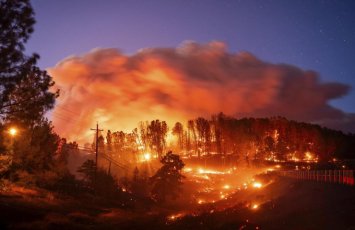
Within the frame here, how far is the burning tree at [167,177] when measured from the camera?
76.3 meters

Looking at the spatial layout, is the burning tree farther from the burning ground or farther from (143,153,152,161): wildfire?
(143,153,152,161): wildfire

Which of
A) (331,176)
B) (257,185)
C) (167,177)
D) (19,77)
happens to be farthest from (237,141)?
(19,77)

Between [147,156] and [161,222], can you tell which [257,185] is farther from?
[147,156]

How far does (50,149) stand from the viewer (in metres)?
51.2

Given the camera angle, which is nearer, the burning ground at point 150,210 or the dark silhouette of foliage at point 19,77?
the dark silhouette of foliage at point 19,77

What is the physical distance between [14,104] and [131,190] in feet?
211

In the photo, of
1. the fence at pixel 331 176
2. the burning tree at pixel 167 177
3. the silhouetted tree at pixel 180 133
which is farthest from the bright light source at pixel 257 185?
the silhouetted tree at pixel 180 133

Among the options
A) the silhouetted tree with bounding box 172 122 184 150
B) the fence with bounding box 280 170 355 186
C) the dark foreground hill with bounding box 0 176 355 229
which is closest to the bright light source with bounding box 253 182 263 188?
the fence with bounding box 280 170 355 186

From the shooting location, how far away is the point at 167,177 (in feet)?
252

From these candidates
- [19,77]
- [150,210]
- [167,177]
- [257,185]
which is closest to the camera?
[19,77]

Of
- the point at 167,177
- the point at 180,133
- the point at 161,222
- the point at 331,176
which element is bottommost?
the point at 161,222

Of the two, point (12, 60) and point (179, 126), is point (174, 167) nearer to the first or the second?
point (12, 60)

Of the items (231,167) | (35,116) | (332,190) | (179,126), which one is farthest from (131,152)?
(35,116)

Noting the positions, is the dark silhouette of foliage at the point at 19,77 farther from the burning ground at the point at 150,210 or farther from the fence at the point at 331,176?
the fence at the point at 331,176
